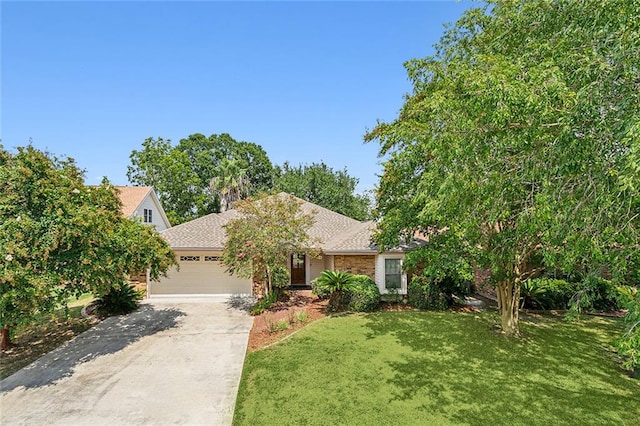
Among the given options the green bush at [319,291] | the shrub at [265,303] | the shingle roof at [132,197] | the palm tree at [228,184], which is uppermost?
the palm tree at [228,184]

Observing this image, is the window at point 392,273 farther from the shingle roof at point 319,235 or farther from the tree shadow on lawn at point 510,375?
the tree shadow on lawn at point 510,375

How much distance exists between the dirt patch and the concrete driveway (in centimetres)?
47

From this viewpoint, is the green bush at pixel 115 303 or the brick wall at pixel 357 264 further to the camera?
the brick wall at pixel 357 264

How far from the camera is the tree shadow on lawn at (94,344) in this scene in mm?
8403

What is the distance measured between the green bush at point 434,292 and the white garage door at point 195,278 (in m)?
8.96

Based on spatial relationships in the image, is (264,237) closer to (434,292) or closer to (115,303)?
(115,303)

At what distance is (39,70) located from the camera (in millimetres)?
11516

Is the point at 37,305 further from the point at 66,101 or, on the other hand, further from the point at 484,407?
the point at 484,407

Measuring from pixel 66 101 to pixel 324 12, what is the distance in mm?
11398

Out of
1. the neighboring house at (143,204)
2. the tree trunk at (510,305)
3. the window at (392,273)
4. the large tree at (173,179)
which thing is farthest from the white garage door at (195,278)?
the large tree at (173,179)

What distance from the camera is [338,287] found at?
13766 mm

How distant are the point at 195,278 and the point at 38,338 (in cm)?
689

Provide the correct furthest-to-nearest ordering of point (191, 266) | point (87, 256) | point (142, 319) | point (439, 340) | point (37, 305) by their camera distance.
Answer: point (191, 266) → point (142, 319) → point (439, 340) → point (87, 256) → point (37, 305)

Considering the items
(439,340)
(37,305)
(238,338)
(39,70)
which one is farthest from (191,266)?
(439,340)
